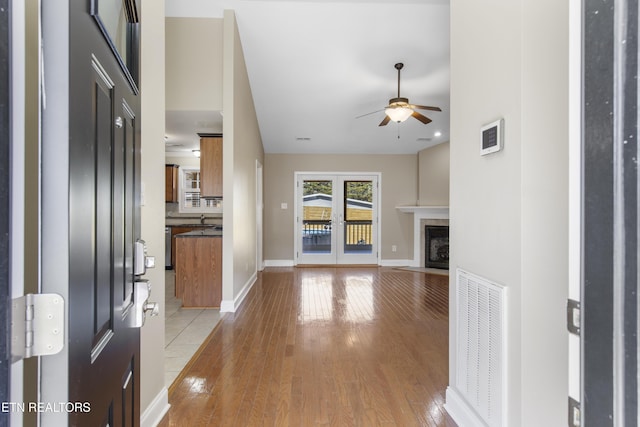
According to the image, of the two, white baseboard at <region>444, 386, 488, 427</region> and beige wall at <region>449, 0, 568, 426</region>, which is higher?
beige wall at <region>449, 0, 568, 426</region>

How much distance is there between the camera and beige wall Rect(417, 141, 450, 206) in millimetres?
6386

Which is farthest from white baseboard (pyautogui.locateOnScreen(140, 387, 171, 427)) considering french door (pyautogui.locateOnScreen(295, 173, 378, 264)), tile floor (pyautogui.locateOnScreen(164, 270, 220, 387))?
french door (pyautogui.locateOnScreen(295, 173, 378, 264))

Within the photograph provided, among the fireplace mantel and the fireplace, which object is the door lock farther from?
the fireplace

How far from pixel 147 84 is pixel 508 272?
1.96 m

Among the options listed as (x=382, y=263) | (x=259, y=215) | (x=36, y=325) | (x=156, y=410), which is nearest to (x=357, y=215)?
(x=382, y=263)

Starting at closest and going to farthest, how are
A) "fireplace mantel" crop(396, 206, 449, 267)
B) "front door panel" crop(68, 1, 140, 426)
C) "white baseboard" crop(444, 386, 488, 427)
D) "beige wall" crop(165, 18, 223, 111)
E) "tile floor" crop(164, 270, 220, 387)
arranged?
"front door panel" crop(68, 1, 140, 426) → "white baseboard" crop(444, 386, 488, 427) → "tile floor" crop(164, 270, 220, 387) → "beige wall" crop(165, 18, 223, 111) → "fireplace mantel" crop(396, 206, 449, 267)

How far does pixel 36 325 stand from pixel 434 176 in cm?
678

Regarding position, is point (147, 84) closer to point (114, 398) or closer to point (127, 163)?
point (127, 163)

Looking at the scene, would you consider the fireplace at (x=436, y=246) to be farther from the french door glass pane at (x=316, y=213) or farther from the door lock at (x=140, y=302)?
the door lock at (x=140, y=302)

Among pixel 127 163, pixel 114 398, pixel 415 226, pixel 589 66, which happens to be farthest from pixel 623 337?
pixel 415 226

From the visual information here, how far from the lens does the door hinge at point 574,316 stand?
0.58m

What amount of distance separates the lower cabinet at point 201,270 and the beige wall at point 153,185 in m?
2.03

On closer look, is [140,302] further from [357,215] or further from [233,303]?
[357,215]

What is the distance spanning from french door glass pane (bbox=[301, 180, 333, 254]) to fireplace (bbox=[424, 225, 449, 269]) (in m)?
2.12
